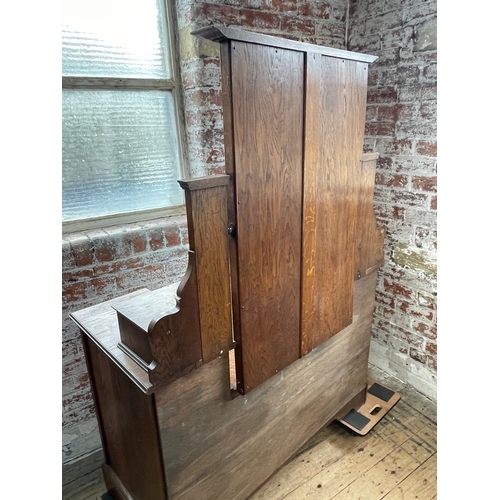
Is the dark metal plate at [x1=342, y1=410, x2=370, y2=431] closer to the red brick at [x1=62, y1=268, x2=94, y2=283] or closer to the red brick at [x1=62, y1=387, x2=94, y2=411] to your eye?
the red brick at [x1=62, y1=387, x2=94, y2=411]

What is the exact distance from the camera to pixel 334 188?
136 centimetres

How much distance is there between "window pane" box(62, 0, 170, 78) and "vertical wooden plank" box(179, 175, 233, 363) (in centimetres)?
98

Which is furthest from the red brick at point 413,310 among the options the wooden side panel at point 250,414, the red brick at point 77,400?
the red brick at point 77,400

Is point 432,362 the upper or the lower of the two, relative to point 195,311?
lower

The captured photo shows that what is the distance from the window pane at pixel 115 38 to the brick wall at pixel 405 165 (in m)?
1.02

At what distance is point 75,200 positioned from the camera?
5.46 ft

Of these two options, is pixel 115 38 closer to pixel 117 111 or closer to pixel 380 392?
pixel 117 111

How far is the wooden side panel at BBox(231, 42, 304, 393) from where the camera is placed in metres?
1.01

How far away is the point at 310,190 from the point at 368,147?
1.03 metres

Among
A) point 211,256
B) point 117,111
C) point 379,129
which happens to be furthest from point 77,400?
point 379,129

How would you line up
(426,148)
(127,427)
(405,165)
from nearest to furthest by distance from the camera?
(127,427) < (426,148) < (405,165)

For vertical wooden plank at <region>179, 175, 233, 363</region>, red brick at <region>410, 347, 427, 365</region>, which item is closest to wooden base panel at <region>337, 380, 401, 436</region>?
red brick at <region>410, 347, 427, 365</region>

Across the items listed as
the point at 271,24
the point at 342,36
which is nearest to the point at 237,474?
the point at 271,24

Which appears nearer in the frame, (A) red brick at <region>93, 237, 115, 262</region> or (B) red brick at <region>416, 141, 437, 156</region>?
(A) red brick at <region>93, 237, 115, 262</region>
